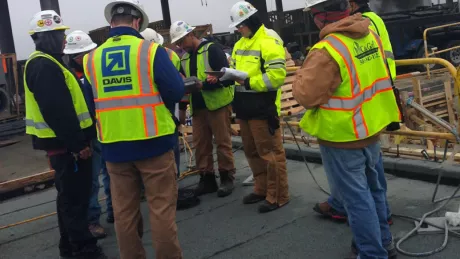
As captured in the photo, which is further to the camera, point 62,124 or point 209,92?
point 209,92

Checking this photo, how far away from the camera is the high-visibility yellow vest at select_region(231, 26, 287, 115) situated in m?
4.41

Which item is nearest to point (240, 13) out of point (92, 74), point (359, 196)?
point (92, 74)

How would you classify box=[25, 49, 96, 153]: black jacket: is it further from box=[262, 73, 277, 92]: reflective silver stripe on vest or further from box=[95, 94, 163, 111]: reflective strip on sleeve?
box=[262, 73, 277, 92]: reflective silver stripe on vest

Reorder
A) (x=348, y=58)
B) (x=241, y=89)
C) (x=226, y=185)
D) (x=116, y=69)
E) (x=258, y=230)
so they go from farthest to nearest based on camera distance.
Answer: (x=226, y=185) → (x=241, y=89) → (x=258, y=230) → (x=116, y=69) → (x=348, y=58)

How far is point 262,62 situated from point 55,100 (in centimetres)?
192

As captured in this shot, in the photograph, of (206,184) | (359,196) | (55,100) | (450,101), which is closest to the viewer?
(359,196)

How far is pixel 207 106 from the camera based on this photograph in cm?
528

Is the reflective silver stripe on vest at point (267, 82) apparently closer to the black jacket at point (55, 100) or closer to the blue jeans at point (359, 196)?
the blue jeans at point (359, 196)

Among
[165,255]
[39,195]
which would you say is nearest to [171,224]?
[165,255]

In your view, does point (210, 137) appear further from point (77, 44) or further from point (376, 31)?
point (376, 31)

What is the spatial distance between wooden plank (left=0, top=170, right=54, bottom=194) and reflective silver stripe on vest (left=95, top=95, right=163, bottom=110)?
4.11 metres

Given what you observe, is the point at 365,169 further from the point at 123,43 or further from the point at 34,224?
the point at 34,224

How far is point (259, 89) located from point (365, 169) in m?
1.54

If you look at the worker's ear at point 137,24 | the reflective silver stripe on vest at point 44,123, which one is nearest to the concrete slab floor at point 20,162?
the reflective silver stripe on vest at point 44,123
